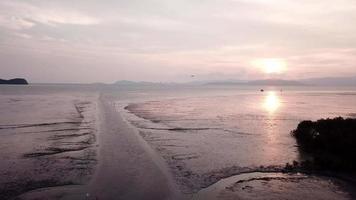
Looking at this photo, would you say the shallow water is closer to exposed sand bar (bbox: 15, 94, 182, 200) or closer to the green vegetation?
exposed sand bar (bbox: 15, 94, 182, 200)

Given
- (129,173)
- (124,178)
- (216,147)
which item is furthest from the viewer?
(216,147)

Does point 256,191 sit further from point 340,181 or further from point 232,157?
point 232,157

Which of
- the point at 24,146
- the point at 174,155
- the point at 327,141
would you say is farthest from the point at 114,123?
the point at 327,141

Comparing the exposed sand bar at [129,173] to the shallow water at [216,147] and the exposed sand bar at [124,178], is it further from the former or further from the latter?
the shallow water at [216,147]

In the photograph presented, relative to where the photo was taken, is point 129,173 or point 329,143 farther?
point 329,143

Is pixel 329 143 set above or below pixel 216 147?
above

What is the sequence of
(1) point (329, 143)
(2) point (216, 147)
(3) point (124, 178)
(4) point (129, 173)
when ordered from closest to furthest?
(3) point (124, 178) → (4) point (129, 173) → (1) point (329, 143) → (2) point (216, 147)

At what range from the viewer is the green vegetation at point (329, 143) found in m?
20.2

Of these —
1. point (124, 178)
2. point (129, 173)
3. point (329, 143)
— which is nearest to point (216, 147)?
point (329, 143)

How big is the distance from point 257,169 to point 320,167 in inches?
127

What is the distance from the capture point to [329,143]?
24.8 m

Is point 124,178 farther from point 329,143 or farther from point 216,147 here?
point 329,143

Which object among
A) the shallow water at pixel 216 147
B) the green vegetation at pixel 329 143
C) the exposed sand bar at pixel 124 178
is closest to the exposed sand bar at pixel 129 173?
the exposed sand bar at pixel 124 178

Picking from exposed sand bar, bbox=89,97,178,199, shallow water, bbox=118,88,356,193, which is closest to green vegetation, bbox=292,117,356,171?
shallow water, bbox=118,88,356,193
